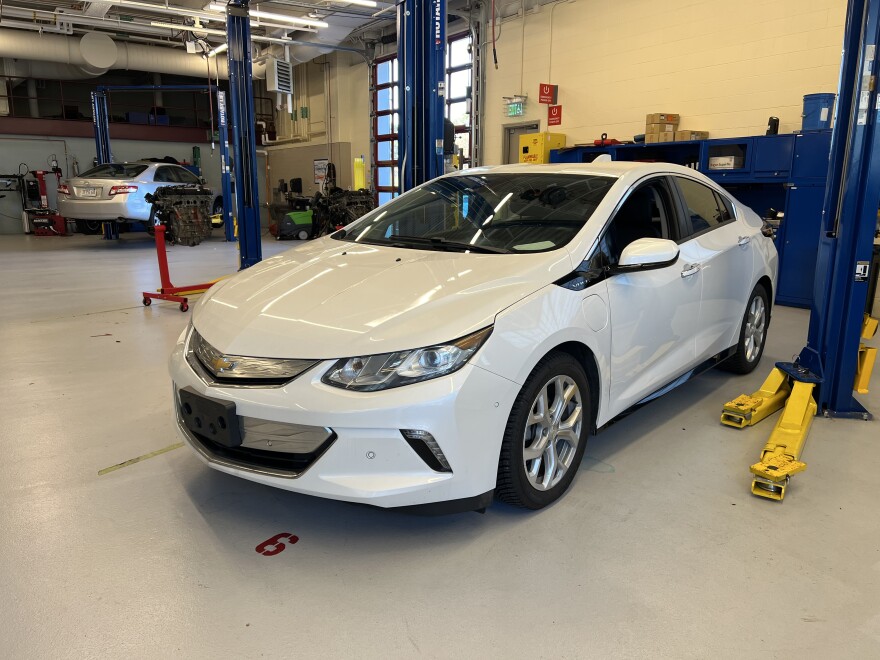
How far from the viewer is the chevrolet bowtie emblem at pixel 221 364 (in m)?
2.13

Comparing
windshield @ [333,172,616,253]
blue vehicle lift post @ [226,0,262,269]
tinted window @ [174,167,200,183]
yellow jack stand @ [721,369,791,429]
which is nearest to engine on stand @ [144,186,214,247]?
tinted window @ [174,167,200,183]

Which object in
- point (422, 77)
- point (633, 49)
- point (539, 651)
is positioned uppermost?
point (633, 49)

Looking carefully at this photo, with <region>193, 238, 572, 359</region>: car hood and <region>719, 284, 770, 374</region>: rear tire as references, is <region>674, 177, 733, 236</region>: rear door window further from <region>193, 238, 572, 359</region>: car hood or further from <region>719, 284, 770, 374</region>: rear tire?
<region>193, 238, 572, 359</region>: car hood

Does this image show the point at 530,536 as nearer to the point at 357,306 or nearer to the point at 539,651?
the point at 539,651

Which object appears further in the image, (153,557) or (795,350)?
(795,350)

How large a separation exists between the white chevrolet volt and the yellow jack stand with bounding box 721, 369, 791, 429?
1.13 feet

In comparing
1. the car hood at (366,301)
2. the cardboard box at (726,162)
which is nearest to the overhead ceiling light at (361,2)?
the cardboard box at (726,162)

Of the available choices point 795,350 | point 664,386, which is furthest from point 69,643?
point 795,350

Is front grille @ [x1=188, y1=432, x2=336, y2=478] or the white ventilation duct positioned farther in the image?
the white ventilation duct

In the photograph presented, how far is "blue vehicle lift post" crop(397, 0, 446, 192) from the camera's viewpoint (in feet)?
18.3

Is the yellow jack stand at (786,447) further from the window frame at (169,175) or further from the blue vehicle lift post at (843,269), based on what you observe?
the window frame at (169,175)

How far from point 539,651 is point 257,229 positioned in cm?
704

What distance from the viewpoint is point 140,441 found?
3.10 meters

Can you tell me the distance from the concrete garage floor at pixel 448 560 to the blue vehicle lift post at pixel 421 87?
3479 mm
